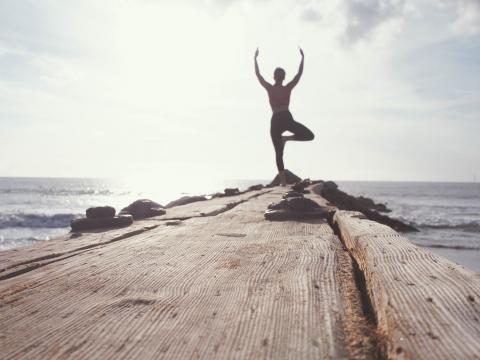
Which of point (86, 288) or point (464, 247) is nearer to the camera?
point (86, 288)

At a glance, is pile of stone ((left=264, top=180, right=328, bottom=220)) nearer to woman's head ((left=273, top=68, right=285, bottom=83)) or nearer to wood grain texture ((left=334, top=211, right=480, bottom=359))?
wood grain texture ((left=334, top=211, right=480, bottom=359))

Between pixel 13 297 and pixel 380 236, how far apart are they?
1409 millimetres

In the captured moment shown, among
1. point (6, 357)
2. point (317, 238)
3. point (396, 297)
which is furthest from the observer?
point (317, 238)

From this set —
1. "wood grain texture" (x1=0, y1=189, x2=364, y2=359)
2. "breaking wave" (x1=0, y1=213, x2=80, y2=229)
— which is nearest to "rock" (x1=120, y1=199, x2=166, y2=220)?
"wood grain texture" (x1=0, y1=189, x2=364, y2=359)

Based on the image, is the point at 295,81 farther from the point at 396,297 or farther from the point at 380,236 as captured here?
the point at 396,297

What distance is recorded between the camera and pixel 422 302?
0.96 metres

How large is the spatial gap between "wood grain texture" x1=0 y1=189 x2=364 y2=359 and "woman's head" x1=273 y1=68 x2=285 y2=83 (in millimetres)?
5719

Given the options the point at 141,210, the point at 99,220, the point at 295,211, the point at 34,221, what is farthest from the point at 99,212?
the point at 34,221

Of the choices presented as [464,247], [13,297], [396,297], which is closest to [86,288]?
[13,297]

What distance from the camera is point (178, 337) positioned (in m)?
0.91

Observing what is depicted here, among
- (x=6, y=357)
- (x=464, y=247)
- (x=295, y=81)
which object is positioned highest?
(x=295, y=81)

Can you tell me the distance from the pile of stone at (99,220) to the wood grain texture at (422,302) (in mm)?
1859

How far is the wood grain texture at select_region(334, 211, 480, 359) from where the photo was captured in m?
0.75

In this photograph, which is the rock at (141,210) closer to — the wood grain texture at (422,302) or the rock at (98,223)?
the rock at (98,223)
